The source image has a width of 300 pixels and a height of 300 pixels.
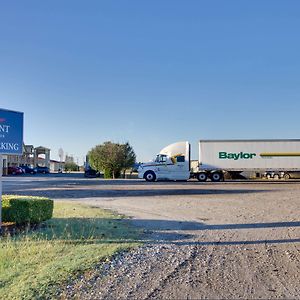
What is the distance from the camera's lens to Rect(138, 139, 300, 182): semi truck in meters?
32.9

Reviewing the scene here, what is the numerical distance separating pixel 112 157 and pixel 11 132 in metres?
37.0

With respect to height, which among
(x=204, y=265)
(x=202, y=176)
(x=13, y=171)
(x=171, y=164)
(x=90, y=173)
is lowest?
(x=204, y=265)

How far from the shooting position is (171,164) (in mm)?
32719

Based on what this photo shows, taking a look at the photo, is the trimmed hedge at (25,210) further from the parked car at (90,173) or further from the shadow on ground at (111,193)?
the parked car at (90,173)

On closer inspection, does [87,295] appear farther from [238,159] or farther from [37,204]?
[238,159]

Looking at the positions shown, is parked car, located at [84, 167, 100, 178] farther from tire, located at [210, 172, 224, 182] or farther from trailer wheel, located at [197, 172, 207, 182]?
tire, located at [210, 172, 224, 182]

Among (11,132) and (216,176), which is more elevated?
(11,132)

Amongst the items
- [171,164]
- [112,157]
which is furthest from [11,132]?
[112,157]

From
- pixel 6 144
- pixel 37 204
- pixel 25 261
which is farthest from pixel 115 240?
pixel 6 144

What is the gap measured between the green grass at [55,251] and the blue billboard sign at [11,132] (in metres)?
2.06

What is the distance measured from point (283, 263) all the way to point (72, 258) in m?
3.32

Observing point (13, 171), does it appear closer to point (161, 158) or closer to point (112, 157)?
point (112, 157)

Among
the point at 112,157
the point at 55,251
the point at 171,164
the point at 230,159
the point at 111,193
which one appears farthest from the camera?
the point at 112,157

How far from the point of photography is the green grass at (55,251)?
4531 millimetres
